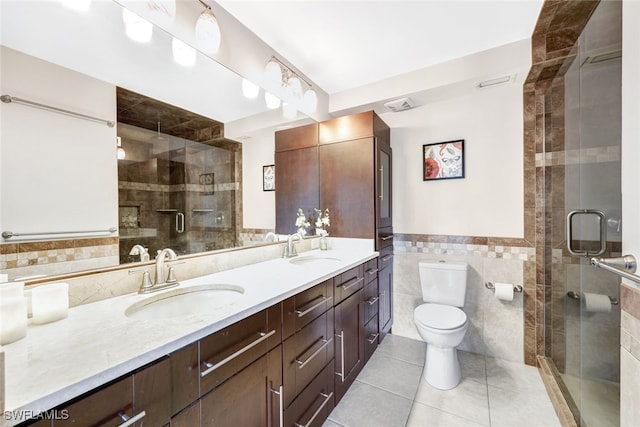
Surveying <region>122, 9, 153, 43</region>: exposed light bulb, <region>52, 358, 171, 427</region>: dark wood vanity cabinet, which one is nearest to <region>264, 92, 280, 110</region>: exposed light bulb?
<region>122, 9, 153, 43</region>: exposed light bulb

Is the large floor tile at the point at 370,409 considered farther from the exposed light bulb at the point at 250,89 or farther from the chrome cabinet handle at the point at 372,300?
the exposed light bulb at the point at 250,89

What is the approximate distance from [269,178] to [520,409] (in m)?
2.28

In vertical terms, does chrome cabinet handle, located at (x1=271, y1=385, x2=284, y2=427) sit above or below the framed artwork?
below

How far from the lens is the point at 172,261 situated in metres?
1.23

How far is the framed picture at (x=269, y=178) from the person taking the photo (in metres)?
1.93

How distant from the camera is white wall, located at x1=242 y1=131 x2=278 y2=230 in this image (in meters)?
1.73

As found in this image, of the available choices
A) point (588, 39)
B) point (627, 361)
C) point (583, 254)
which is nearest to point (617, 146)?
point (583, 254)

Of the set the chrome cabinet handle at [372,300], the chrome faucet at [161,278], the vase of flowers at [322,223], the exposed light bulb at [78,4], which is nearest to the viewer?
the exposed light bulb at [78,4]

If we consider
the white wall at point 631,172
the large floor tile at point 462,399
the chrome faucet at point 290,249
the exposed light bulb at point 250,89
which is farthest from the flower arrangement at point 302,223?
the white wall at point 631,172

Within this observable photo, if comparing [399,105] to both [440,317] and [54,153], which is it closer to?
[440,317]

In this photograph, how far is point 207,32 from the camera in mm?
1361

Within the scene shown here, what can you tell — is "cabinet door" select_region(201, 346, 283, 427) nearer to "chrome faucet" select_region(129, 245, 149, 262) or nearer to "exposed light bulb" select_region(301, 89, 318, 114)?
"chrome faucet" select_region(129, 245, 149, 262)

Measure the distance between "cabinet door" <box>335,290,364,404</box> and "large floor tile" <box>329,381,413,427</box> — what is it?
64mm

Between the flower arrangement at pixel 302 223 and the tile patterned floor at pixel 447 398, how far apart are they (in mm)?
1219
